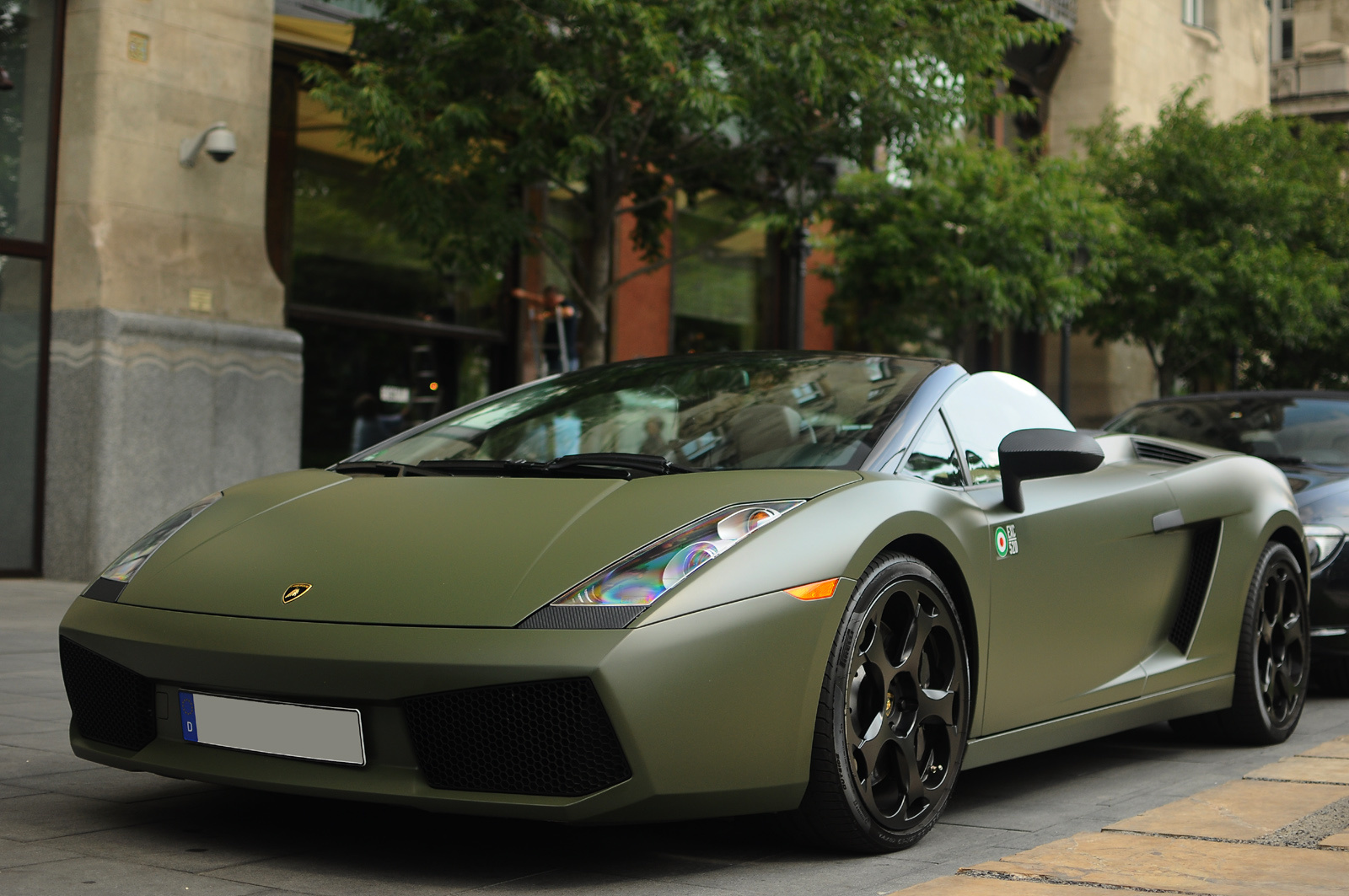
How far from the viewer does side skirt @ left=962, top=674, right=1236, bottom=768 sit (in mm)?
3910

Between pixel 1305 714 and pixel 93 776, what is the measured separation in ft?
15.2

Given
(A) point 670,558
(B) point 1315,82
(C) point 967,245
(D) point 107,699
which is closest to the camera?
(A) point 670,558

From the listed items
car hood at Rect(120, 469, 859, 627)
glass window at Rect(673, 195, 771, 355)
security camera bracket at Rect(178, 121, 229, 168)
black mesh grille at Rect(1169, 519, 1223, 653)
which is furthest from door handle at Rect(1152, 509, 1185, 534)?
glass window at Rect(673, 195, 771, 355)

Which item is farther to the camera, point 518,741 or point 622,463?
point 622,463

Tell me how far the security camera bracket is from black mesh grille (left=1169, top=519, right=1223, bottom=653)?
27.2 feet

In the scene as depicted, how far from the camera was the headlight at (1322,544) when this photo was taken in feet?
21.6

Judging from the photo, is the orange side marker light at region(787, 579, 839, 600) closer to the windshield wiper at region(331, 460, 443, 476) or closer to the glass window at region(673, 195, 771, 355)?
the windshield wiper at region(331, 460, 443, 476)

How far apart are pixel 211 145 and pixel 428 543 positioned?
8.54 m

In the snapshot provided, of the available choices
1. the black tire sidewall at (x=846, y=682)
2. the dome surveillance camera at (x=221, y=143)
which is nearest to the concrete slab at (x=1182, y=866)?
the black tire sidewall at (x=846, y=682)

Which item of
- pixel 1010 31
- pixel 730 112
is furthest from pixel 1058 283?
pixel 730 112

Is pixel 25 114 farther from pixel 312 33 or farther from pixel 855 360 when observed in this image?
pixel 855 360

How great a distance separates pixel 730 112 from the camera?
10.3m

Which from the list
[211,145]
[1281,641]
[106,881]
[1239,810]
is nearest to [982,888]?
[1239,810]

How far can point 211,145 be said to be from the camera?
11102mm
